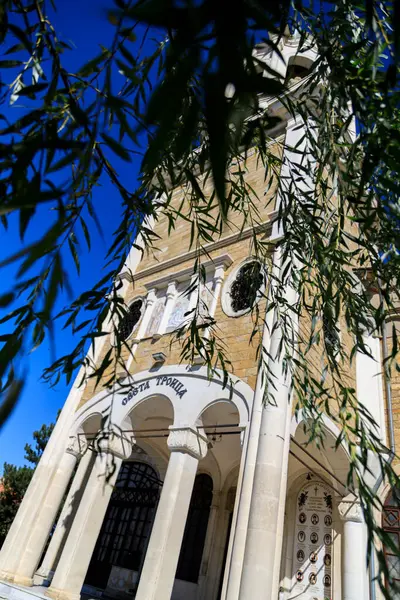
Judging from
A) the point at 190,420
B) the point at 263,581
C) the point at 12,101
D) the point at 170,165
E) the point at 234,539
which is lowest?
the point at 263,581

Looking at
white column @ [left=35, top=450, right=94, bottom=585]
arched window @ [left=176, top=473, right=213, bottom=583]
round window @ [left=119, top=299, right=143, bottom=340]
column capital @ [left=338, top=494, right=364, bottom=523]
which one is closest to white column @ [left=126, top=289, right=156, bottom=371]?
round window @ [left=119, top=299, right=143, bottom=340]

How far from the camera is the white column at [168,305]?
8.61 metres

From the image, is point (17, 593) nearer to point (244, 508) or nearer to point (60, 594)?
point (60, 594)

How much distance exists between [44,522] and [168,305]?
4.88 m

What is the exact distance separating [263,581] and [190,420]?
8.18 feet

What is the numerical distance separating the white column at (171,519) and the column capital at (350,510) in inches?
115

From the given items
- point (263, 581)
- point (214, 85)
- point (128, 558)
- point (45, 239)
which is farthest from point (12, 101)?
point (128, 558)

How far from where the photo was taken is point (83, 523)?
6.85 metres

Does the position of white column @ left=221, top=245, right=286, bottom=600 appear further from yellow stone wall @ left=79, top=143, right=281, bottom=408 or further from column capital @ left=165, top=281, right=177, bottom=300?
column capital @ left=165, top=281, right=177, bottom=300

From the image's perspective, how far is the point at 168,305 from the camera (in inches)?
352

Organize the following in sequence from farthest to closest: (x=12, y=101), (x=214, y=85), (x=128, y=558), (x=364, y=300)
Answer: (x=128, y=558) < (x=364, y=300) < (x=12, y=101) < (x=214, y=85)

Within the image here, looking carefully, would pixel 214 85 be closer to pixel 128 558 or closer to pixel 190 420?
pixel 190 420

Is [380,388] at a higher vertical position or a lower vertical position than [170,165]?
higher

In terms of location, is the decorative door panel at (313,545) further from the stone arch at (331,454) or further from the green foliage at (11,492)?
the green foliage at (11,492)
